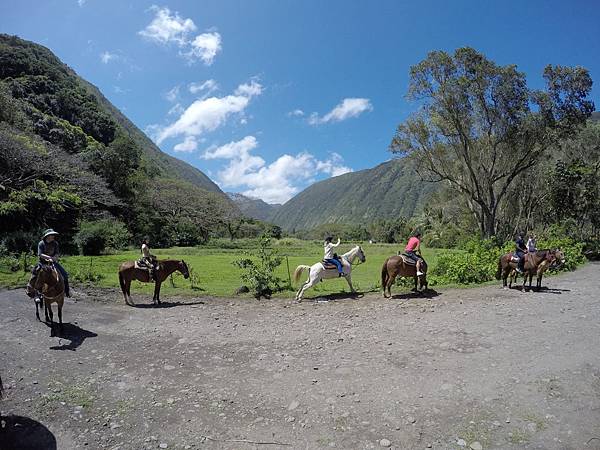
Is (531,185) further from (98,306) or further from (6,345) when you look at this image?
(6,345)

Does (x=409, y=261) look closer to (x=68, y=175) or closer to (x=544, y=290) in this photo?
(x=544, y=290)

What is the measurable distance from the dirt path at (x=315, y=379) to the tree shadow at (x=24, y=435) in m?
0.02

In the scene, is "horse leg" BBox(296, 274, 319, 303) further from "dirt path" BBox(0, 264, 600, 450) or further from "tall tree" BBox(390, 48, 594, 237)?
"tall tree" BBox(390, 48, 594, 237)

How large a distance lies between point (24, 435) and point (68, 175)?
30.0 m

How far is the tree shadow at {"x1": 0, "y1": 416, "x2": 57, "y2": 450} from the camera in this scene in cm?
458

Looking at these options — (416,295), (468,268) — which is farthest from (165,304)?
(468,268)

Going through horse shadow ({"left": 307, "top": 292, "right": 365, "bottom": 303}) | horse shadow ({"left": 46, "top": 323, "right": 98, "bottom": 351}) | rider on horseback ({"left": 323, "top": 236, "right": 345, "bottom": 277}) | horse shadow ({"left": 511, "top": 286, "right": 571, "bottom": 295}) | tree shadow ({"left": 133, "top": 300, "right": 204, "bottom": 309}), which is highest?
rider on horseback ({"left": 323, "top": 236, "right": 345, "bottom": 277})

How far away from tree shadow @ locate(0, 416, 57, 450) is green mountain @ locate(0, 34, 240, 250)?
19773mm

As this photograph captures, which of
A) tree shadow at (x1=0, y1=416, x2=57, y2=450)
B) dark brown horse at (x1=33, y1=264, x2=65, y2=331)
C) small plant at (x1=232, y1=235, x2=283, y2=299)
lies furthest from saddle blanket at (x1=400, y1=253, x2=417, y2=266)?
tree shadow at (x1=0, y1=416, x2=57, y2=450)

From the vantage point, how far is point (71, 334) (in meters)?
8.74

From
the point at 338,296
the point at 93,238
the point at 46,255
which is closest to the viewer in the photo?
the point at 46,255

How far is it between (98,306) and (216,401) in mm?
7852

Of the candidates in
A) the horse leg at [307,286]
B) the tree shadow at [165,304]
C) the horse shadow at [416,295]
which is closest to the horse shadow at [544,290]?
the horse shadow at [416,295]

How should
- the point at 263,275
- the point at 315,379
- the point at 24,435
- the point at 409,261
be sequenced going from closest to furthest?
the point at 24,435, the point at 315,379, the point at 409,261, the point at 263,275
